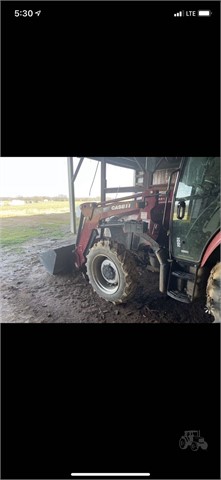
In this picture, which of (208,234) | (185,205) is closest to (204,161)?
(185,205)

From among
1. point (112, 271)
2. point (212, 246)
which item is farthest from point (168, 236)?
point (112, 271)

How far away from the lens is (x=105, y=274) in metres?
2.64

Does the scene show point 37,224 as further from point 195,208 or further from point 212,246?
point 212,246

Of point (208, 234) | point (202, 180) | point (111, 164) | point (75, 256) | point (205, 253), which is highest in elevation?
point (111, 164)

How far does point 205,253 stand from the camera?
5.97ft

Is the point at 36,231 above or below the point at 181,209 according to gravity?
below

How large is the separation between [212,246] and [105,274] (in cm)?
138

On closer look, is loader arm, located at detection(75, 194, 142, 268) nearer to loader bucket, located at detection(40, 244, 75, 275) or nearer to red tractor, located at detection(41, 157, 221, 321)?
red tractor, located at detection(41, 157, 221, 321)

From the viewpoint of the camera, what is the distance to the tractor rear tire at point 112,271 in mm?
2391

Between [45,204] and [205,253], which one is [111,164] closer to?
[45,204]

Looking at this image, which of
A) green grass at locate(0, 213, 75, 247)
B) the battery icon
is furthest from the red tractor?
green grass at locate(0, 213, 75, 247)

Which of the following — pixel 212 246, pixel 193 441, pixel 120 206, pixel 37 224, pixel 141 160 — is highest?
pixel 141 160

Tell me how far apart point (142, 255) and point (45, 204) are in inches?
61.1

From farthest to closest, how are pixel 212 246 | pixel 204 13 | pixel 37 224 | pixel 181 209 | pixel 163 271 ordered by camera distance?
pixel 37 224 → pixel 163 271 → pixel 181 209 → pixel 212 246 → pixel 204 13
